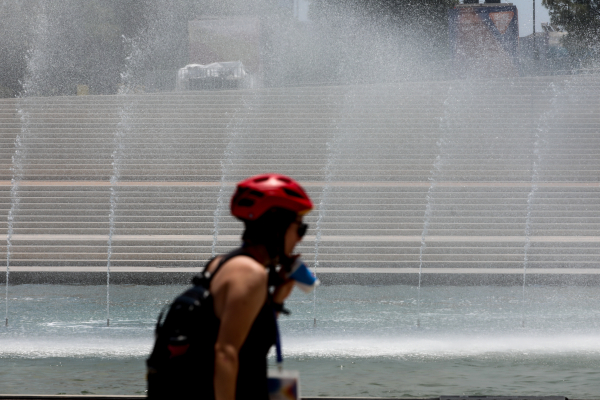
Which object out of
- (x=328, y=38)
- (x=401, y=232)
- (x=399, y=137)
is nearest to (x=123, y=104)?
(x=399, y=137)

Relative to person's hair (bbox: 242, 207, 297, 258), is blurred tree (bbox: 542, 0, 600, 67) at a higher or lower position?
higher

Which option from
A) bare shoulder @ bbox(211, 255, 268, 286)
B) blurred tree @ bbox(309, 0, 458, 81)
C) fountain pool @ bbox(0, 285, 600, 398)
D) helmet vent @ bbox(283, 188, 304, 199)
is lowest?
fountain pool @ bbox(0, 285, 600, 398)

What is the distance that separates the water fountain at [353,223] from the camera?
7.01 meters

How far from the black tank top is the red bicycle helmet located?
3.6 inches

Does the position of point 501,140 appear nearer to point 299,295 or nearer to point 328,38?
point 299,295

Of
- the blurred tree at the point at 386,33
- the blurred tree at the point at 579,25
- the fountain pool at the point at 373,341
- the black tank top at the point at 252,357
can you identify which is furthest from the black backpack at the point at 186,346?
the blurred tree at the point at 579,25

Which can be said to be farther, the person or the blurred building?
the blurred building

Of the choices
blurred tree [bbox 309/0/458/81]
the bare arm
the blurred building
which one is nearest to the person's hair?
the bare arm

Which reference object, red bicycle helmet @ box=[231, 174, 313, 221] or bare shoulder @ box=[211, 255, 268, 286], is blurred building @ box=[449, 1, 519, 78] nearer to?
red bicycle helmet @ box=[231, 174, 313, 221]

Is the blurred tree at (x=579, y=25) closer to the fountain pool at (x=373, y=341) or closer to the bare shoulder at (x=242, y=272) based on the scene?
the fountain pool at (x=373, y=341)

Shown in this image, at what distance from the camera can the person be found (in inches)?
61.4

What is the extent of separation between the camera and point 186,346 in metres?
1.60

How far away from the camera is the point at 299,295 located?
1071 cm

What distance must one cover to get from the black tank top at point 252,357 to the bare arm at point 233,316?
0.13 feet
